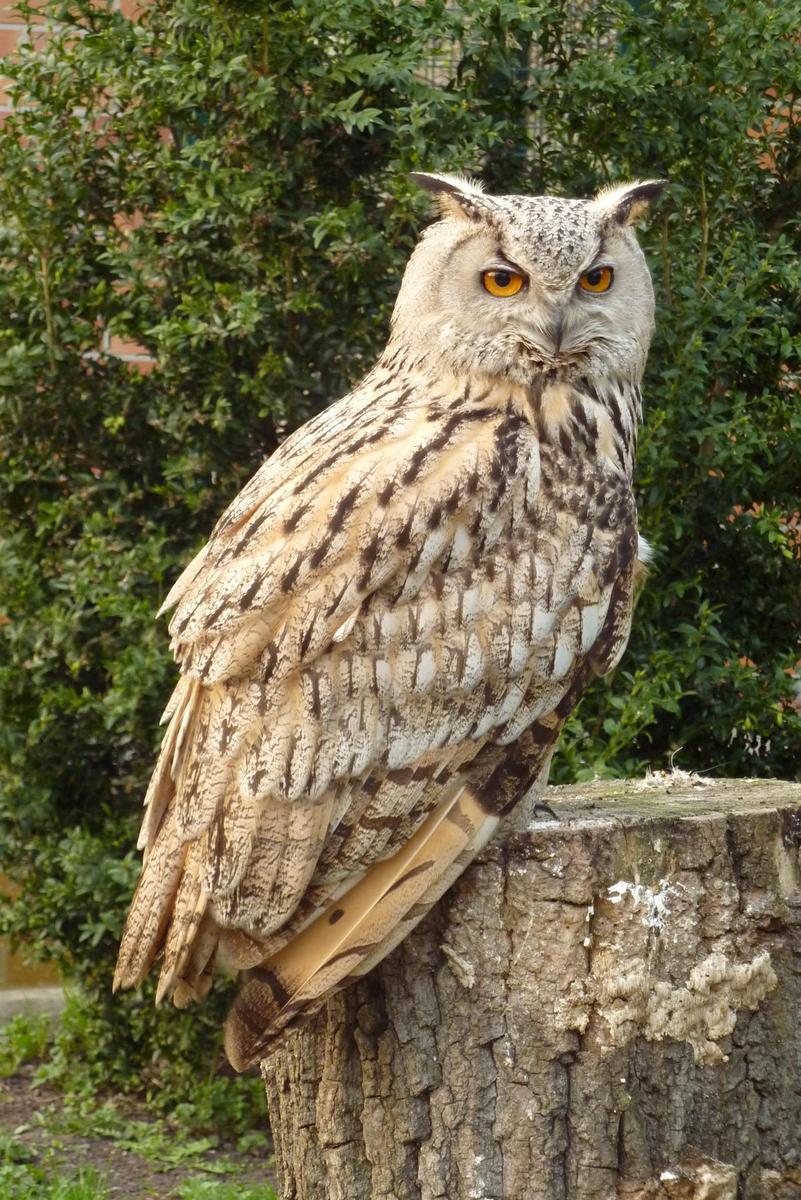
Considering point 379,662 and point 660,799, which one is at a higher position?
point 379,662

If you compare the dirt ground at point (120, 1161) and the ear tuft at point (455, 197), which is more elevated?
the ear tuft at point (455, 197)

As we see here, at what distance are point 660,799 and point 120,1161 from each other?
207 centimetres

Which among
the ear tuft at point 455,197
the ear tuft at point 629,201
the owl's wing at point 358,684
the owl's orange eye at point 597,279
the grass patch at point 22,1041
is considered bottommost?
the grass patch at point 22,1041

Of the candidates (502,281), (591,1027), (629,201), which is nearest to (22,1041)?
(591,1027)

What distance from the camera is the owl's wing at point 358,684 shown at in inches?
105

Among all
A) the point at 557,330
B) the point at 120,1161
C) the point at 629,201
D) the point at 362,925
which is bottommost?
the point at 120,1161

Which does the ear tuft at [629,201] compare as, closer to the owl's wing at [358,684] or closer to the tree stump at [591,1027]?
the owl's wing at [358,684]

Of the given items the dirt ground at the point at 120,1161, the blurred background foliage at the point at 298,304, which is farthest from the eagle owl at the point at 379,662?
the dirt ground at the point at 120,1161

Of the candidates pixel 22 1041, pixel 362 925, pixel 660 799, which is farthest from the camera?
pixel 22 1041

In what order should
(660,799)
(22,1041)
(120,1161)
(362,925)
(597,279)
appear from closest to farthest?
(362,925) < (597,279) < (660,799) < (120,1161) < (22,1041)

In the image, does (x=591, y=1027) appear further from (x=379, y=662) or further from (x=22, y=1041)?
(x=22, y=1041)

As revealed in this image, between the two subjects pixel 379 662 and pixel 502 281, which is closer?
pixel 379 662

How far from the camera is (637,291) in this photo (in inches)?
124

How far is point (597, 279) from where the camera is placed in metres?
3.05
